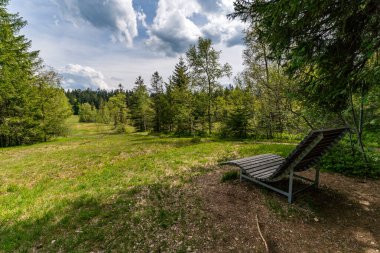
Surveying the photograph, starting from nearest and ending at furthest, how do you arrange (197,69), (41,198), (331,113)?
(41,198) → (331,113) → (197,69)

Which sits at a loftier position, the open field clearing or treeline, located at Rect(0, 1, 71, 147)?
treeline, located at Rect(0, 1, 71, 147)

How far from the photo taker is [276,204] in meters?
4.30

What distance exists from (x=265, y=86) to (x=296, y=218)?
13375 millimetres

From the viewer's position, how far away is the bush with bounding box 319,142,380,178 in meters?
5.78

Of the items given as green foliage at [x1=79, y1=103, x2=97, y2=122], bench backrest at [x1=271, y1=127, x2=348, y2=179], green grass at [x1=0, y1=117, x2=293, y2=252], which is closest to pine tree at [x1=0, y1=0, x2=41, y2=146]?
green grass at [x1=0, y1=117, x2=293, y2=252]

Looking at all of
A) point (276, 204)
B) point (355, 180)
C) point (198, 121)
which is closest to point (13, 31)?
point (198, 121)

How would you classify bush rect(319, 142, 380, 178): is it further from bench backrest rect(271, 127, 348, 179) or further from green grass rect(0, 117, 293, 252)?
green grass rect(0, 117, 293, 252)

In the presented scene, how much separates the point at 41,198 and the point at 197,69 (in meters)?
19.0

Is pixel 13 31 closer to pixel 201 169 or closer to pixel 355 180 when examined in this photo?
pixel 201 169

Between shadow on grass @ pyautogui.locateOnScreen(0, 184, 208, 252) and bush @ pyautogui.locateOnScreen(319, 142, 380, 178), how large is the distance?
4.98m

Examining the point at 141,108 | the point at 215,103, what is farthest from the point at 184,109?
the point at 141,108

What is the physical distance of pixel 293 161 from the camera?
406cm

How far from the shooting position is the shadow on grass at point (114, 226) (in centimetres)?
338

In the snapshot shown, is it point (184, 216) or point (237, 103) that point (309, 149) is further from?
point (237, 103)
